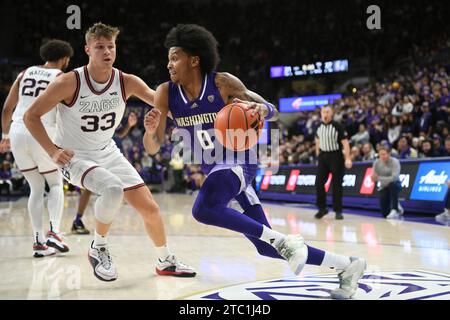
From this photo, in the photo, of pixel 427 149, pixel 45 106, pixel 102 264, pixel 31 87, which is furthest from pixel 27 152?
pixel 427 149

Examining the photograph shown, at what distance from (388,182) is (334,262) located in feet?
18.3

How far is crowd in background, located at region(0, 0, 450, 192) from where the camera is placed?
13.6 meters

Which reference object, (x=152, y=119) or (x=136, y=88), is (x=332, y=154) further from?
(x=152, y=119)

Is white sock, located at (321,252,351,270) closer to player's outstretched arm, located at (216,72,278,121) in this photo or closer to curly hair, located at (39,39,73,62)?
player's outstretched arm, located at (216,72,278,121)

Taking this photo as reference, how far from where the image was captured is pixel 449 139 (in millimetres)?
8680

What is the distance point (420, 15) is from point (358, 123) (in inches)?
326

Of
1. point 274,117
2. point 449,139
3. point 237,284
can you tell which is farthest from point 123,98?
point 449,139

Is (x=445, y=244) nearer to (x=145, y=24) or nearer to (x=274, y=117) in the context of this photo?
(x=274, y=117)

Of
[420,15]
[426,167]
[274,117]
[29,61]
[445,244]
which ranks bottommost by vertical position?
[445,244]

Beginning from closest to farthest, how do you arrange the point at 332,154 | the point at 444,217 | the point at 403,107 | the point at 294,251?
the point at 294,251 < the point at 444,217 < the point at 332,154 < the point at 403,107

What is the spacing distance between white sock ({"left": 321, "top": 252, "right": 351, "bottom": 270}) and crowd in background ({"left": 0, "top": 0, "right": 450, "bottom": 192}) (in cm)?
828

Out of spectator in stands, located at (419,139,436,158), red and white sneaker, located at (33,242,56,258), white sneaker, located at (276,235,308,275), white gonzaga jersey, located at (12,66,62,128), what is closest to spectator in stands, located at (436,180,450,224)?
spectator in stands, located at (419,139,436,158)

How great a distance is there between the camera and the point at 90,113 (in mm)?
3852

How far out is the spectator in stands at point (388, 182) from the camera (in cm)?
820
